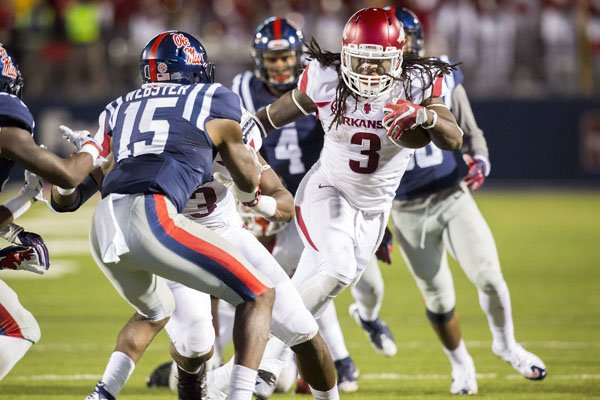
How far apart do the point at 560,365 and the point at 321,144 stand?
6.26 ft

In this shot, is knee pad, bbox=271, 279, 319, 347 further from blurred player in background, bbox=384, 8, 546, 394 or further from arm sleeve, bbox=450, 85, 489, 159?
arm sleeve, bbox=450, 85, 489, 159

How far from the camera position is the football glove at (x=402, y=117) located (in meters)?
4.80

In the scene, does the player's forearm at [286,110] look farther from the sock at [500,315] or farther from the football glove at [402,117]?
the sock at [500,315]

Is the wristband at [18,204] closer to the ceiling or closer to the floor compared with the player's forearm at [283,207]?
closer to the ceiling

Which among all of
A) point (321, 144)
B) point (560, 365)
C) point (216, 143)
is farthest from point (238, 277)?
point (560, 365)

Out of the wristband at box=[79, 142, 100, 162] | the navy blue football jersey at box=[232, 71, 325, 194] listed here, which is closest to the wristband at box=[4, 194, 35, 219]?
the wristband at box=[79, 142, 100, 162]

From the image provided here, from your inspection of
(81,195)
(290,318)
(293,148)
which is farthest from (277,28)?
(290,318)

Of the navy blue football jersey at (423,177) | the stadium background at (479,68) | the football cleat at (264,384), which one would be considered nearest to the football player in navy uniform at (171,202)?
the football cleat at (264,384)

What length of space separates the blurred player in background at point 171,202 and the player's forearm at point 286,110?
0.77 meters

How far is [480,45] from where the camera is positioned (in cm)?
1549

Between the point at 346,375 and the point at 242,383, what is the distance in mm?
1764

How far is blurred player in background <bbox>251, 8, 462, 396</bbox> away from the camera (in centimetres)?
518

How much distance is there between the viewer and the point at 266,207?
4781mm

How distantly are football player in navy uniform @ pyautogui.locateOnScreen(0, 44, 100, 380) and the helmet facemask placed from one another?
129 cm
